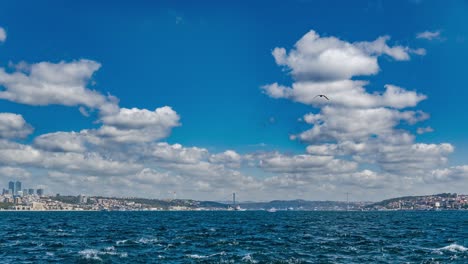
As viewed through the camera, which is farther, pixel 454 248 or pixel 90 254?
pixel 454 248

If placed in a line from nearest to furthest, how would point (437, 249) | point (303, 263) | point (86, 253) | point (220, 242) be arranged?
point (303, 263)
point (86, 253)
point (437, 249)
point (220, 242)

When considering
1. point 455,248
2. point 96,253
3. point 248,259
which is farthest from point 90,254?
point 455,248

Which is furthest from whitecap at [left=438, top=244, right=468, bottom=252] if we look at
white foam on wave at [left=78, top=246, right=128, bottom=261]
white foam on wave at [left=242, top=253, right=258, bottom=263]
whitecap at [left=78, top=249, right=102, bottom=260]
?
whitecap at [left=78, top=249, right=102, bottom=260]

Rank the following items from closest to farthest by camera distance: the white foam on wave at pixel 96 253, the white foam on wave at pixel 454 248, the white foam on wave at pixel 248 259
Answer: the white foam on wave at pixel 248 259, the white foam on wave at pixel 96 253, the white foam on wave at pixel 454 248

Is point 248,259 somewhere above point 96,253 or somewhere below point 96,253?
above

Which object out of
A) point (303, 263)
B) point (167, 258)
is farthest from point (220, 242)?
point (303, 263)

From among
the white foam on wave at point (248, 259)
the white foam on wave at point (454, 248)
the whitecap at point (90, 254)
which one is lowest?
the whitecap at point (90, 254)

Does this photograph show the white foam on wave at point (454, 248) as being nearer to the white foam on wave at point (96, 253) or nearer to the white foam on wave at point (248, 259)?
the white foam on wave at point (248, 259)

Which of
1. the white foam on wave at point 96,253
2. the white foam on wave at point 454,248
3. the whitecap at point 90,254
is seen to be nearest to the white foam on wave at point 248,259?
the white foam on wave at point 96,253

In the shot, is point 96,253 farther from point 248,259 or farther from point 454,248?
point 454,248

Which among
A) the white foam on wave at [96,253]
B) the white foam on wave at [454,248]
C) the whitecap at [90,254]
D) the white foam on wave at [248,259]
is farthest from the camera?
the white foam on wave at [454,248]

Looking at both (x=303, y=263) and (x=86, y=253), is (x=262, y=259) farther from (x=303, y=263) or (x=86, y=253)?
(x=86, y=253)
